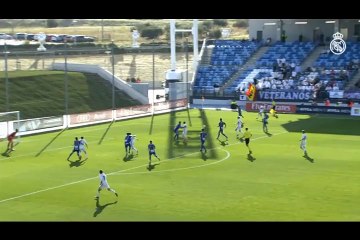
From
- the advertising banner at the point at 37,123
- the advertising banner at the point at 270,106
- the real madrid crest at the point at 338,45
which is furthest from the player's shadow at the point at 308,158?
the real madrid crest at the point at 338,45

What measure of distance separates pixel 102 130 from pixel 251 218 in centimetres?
2956

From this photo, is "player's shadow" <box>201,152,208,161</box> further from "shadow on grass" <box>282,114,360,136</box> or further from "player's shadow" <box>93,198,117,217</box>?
"shadow on grass" <box>282,114,360,136</box>

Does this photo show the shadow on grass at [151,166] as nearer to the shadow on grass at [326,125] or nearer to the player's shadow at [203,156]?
the player's shadow at [203,156]

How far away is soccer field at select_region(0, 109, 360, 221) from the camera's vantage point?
2262 cm

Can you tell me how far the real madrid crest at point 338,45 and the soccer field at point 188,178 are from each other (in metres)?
25.1

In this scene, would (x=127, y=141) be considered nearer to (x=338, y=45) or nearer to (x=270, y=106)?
(x=270, y=106)

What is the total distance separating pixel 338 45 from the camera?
72188mm

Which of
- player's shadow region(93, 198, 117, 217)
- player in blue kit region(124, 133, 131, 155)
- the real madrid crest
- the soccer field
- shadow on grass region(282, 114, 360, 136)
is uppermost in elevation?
the real madrid crest

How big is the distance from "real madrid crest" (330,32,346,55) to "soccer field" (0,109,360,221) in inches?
987

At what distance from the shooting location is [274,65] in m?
74.0

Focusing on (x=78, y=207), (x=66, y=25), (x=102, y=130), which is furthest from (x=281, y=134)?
(x=66, y=25)

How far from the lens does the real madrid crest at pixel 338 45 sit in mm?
72125

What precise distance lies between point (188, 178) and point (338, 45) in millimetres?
47734

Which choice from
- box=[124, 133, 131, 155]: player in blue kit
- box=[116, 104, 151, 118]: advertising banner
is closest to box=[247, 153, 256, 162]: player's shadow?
box=[124, 133, 131, 155]: player in blue kit
